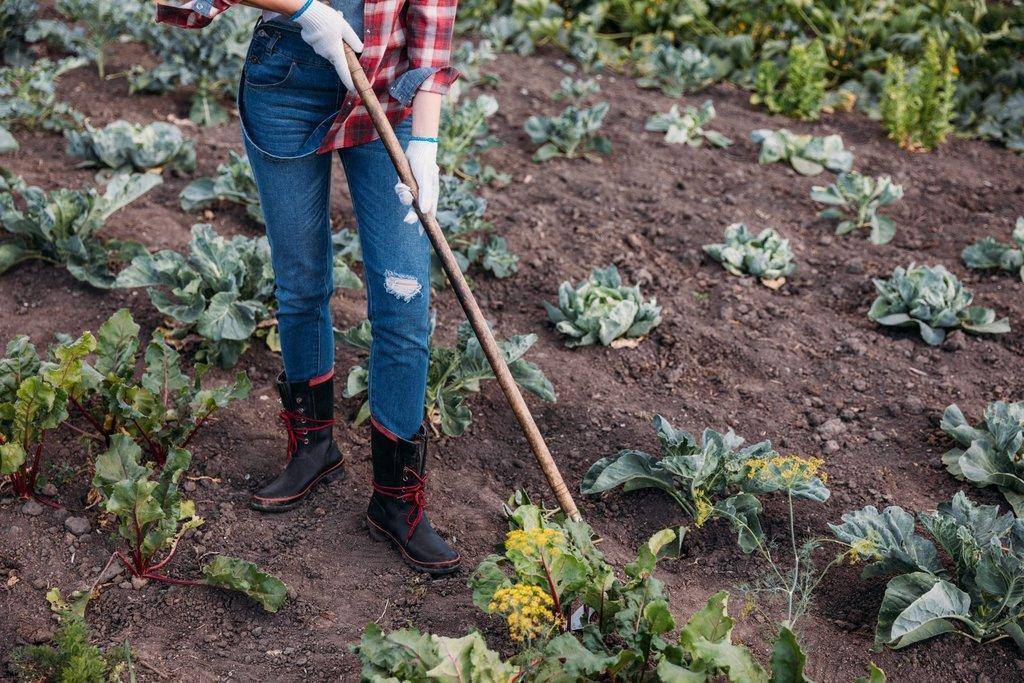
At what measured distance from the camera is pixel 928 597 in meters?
2.53

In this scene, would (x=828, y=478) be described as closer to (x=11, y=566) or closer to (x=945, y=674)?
(x=945, y=674)

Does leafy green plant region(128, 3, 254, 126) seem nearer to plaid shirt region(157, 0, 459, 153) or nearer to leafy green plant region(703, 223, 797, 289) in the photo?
leafy green plant region(703, 223, 797, 289)

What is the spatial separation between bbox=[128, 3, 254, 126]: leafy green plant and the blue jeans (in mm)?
3275

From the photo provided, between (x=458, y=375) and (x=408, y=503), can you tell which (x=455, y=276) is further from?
(x=458, y=375)

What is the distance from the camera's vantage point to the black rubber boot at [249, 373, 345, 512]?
3080 millimetres

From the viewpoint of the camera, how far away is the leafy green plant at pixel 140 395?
3078mm

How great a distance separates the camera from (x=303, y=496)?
10.4 feet

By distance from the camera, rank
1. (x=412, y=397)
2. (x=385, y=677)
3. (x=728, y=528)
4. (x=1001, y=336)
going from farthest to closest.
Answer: (x=1001, y=336) < (x=728, y=528) < (x=412, y=397) < (x=385, y=677)

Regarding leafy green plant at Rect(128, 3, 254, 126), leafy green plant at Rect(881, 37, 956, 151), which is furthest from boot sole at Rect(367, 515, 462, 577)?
leafy green plant at Rect(881, 37, 956, 151)

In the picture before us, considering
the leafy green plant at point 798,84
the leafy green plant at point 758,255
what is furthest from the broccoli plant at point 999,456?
the leafy green plant at point 798,84

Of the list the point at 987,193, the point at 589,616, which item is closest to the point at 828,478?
the point at 589,616

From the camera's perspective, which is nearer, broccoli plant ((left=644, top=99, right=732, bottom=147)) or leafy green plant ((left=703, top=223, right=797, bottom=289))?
leafy green plant ((left=703, top=223, right=797, bottom=289))

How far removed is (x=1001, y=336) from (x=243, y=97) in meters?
3.19

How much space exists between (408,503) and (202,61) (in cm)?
381
